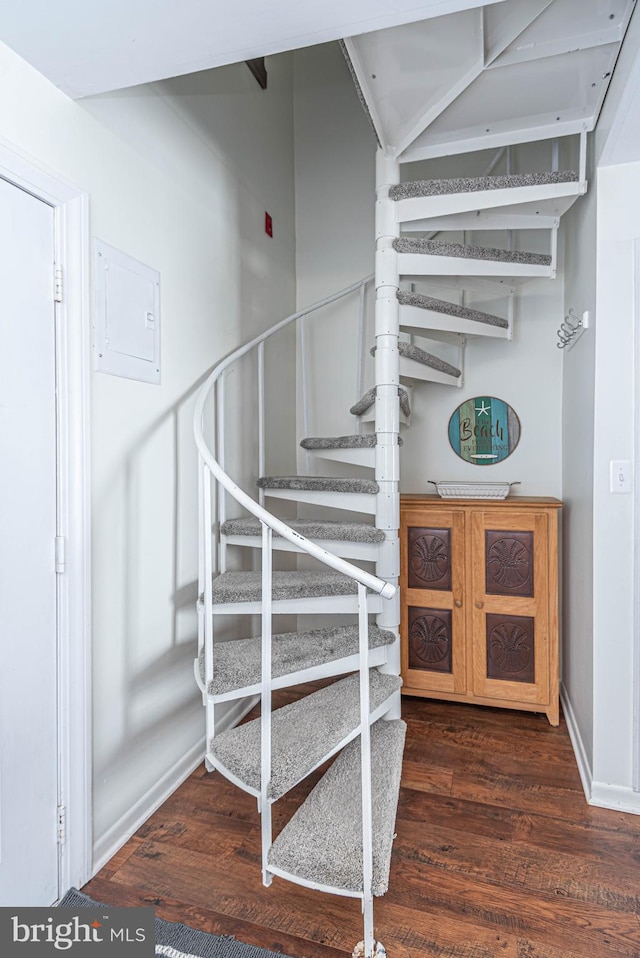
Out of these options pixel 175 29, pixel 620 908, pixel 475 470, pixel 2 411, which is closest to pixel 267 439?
pixel 475 470

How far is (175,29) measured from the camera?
1305mm

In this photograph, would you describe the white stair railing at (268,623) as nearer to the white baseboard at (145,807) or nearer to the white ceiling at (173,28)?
the white baseboard at (145,807)

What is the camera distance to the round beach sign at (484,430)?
3184 millimetres

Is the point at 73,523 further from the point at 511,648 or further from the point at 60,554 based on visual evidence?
the point at 511,648

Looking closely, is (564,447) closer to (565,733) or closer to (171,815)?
(565,733)

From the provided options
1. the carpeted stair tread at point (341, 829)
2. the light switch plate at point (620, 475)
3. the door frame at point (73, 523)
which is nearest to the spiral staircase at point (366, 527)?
the carpeted stair tread at point (341, 829)

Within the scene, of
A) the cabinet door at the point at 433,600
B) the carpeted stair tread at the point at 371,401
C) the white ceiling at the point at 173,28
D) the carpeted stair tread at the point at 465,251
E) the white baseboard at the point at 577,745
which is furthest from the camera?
the cabinet door at the point at 433,600

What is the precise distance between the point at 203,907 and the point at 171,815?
0.46 metres

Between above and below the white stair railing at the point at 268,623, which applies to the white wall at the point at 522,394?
above

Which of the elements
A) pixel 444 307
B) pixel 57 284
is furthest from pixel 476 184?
pixel 57 284

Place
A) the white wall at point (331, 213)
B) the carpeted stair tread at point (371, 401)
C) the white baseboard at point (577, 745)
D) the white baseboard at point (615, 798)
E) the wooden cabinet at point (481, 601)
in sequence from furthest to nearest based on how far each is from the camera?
the white wall at point (331, 213) < the wooden cabinet at point (481, 601) < the carpeted stair tread at point (371, 401) < the white baseboard at point (577, 745) < the white baseboard at point (615, 798)

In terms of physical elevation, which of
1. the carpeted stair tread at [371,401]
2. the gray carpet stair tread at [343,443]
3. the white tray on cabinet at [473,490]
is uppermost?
the carpeted stair tread at [371,401]

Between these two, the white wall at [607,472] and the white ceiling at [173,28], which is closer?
the white ceiling at [173,28]

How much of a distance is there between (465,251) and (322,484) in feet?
4.01
